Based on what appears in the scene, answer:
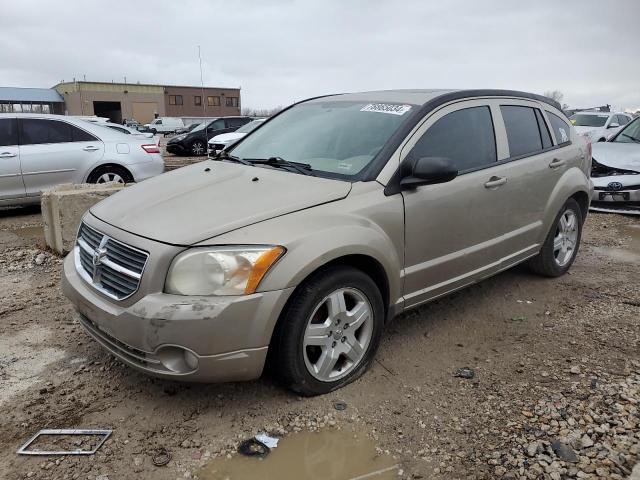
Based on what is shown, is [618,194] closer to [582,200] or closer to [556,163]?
[582,200]

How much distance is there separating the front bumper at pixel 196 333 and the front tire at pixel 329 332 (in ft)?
0.37

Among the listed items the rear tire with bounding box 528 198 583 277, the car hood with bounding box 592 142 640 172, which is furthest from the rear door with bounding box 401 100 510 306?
the car hood with bounding box 592 142 640 172

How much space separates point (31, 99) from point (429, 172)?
245 feet

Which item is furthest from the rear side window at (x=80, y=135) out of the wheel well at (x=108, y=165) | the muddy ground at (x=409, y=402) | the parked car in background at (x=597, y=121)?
the parked car in background at (x=597, y=121)

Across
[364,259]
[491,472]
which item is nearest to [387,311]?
[364,259]

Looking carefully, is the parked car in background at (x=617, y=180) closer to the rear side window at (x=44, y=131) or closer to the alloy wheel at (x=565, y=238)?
the alloy wheel at (x=565, y=238)

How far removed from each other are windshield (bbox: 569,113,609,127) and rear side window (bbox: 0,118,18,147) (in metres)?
17.0

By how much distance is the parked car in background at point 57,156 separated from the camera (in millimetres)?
7191

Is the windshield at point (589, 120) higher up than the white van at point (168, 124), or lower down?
lower down

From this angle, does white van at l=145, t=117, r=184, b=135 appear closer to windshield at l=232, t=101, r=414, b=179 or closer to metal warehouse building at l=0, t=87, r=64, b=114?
metal warehouse building at l=0, t=87, r=64, b=114

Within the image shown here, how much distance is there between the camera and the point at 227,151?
4.14 meters

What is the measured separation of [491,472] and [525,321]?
191cm

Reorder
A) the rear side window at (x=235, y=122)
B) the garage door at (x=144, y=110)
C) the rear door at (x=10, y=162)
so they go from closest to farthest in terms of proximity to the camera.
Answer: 1. the rear door at (x=10, y=162)
2. the rear side window at (x=235, y=122)
3. the garage door at (x=144, y=110)

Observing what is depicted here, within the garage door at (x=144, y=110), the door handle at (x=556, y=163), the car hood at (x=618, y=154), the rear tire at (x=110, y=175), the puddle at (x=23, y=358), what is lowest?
the puddle at (x=23, y=358)
